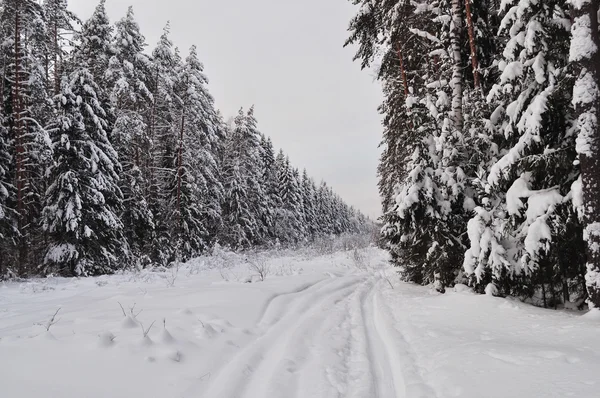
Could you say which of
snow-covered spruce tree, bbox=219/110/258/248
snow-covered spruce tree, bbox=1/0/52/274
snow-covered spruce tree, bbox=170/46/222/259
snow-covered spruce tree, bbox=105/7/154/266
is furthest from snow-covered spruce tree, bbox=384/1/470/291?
snow-covered spruce tree, bbox=219/110/258/248

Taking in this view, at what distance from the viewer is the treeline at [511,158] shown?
5340mm

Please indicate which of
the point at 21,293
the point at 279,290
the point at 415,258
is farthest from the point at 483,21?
the point at 21,293

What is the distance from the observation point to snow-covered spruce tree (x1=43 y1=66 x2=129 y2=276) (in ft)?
40.6

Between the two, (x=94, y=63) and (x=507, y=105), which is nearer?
(x=507, y=105)

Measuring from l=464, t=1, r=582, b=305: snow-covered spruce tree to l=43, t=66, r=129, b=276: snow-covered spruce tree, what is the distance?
12.9 m

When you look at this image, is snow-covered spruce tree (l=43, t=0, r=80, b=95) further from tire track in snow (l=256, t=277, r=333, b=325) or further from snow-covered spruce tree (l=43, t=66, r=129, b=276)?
tire track in snow (l=256, t=277, r=333, b=325)

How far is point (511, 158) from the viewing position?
6312 mm

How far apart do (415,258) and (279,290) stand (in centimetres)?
435

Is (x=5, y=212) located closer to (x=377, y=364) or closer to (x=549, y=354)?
(x=377, y=364)

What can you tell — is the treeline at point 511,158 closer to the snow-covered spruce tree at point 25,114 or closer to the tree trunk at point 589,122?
the tree trunk at point 589,122

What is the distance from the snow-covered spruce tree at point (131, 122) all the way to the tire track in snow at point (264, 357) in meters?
12.5

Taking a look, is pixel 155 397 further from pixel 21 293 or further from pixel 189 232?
pixel 189 232

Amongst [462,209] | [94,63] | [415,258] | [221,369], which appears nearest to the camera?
[221,369]

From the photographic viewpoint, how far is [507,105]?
7.20m
